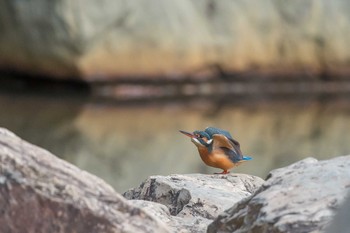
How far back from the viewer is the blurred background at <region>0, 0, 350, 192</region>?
16.7 ft

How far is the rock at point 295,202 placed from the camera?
3.42 feet

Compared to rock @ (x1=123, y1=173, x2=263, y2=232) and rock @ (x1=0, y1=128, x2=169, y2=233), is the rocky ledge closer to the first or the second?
rock @ (x1=0, y1=128, x2=169, y2=233)

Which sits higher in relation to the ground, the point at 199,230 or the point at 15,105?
the point at 15,105

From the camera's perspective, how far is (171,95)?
7223mm

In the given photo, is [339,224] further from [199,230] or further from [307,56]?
[307,56]

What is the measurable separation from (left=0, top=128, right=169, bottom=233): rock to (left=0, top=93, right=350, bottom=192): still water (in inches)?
83.6

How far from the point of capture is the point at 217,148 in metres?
1.91

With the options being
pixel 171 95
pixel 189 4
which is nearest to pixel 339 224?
pixel 171 95

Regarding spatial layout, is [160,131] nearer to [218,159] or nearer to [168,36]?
[168,36]

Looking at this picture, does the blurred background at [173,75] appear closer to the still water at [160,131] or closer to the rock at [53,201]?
the still water at [160,131]

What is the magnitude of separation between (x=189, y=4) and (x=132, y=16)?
667 millimetres

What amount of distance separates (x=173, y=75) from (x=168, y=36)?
0.32 meters

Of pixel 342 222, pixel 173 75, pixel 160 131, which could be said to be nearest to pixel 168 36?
pixel 173 75

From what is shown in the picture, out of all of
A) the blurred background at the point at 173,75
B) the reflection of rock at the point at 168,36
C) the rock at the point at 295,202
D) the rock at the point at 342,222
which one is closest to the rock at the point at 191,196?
the rock at the point at 295,202
